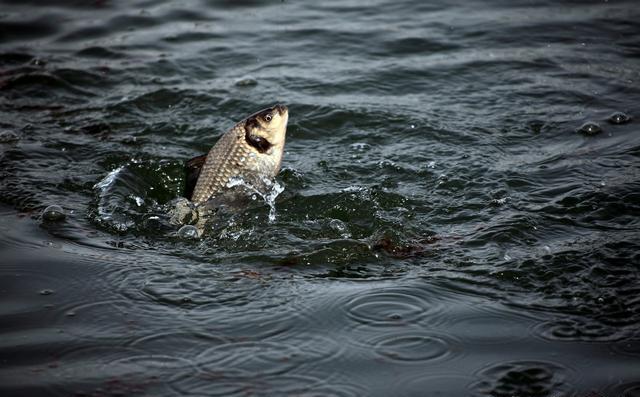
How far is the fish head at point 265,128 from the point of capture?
19.2ft

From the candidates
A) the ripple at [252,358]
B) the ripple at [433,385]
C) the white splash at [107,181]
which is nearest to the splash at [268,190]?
the white splash at [107,181]

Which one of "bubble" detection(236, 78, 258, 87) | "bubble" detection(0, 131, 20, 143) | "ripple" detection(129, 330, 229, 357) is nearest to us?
"ripple" detection(129, 330, 229, 357)

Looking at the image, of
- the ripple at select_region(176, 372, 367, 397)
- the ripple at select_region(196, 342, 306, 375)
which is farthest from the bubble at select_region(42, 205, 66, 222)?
the ripple at select_region(176, 372, 367, 397)

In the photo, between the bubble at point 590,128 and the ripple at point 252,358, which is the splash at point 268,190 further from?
the bubble at point 590,128

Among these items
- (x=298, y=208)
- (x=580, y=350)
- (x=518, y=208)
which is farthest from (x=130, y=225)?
(x=580, y=350)

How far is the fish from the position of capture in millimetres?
5789

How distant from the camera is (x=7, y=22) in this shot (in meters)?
11.4

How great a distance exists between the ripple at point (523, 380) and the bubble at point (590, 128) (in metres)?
3.70

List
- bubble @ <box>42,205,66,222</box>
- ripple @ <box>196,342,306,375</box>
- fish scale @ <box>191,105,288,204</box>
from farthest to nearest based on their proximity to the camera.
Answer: bubble @ <box>42,205,66,222</box>, fish scale @ <box>191,105,288,204</box>, ripple @ <box>196,342,306,375</box>

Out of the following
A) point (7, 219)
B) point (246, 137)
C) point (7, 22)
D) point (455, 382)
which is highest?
point (7, 22)

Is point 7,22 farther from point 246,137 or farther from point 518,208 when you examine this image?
point 518,208

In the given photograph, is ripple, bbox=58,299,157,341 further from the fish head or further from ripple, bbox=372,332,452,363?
the fish head

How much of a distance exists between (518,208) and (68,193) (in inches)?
142

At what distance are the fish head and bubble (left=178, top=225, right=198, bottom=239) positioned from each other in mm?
774
